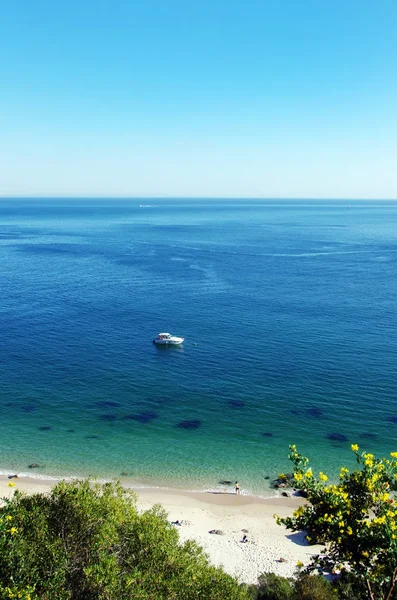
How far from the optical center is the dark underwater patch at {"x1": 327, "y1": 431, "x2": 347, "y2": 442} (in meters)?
55.9

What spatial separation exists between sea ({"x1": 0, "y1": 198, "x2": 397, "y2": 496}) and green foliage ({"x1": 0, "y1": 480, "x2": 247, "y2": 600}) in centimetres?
2616

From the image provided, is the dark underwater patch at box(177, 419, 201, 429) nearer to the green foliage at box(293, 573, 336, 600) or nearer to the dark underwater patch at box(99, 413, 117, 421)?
the dark underwater patch at box(99, 413, 117, 421)

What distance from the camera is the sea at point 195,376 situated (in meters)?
53.5

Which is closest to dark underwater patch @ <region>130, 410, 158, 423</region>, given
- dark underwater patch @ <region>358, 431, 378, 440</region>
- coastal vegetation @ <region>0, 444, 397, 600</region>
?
dark underwater patch @ <region>358, 431, 378, 440</region>

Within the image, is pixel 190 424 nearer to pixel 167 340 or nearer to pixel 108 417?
pixel 108 417

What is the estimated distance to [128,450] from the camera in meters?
54.7

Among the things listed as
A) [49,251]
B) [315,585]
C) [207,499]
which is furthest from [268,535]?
[49,251]

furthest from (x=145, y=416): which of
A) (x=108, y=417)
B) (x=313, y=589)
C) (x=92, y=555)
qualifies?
(x=92, y=555)

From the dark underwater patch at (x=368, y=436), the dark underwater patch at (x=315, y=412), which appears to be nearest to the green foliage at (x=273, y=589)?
the dark underwater patch at (x=368, y=436)

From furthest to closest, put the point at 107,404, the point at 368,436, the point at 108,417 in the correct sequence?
the point at 107,404 → the point at 108,417 → the point at 368,436

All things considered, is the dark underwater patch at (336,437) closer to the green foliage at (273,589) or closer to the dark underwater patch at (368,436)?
the dark underwater patch at (368,436)

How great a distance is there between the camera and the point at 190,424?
5972 cm

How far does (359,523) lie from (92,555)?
41.2 ft

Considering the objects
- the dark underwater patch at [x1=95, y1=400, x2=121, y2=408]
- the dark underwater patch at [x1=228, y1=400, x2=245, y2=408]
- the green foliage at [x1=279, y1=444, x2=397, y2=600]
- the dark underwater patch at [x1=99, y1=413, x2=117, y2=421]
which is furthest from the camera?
the dark underwater patch at [x1=95, y1=400, x2=121, y2=408]
